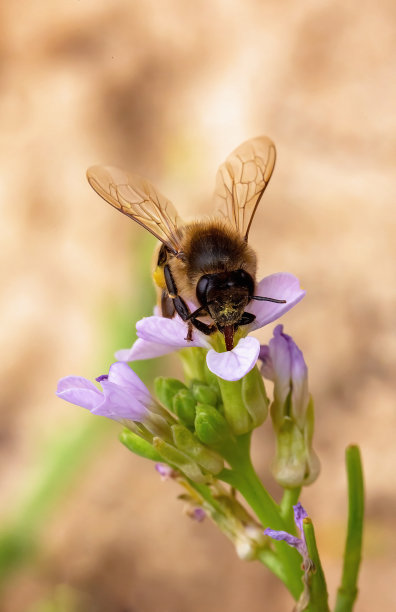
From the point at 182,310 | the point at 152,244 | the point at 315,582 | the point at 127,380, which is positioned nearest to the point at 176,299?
the point at 182,310

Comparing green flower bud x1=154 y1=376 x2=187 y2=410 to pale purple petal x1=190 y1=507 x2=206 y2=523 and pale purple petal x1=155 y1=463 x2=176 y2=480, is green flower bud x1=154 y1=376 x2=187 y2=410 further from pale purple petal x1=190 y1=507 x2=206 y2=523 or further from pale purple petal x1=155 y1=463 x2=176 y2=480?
pale purple petal x1=190 y1=507 x2=206 y2=523

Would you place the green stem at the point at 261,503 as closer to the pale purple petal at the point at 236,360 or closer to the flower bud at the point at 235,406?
the flower bud at the point at 235,406

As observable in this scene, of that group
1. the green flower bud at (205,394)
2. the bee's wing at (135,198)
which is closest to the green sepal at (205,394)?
the green flower bud at (205,394)

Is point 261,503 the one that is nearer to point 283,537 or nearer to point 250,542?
point 250,542

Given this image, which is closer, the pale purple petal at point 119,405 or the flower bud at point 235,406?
the pale purple petal at point 119,405

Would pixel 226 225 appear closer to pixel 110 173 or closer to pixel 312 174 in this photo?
pixel 110 173
